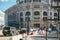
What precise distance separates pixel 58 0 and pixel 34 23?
4386cm

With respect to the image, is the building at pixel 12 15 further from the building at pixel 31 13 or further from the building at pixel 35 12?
the building at pixel 35 12

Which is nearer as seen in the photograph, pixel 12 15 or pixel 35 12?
pixel 35 12

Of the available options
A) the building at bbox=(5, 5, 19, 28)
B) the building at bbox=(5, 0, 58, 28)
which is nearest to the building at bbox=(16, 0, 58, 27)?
the building at bbox=(5, 0, 58, 28)

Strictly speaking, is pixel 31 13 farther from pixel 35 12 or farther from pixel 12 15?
pixel 12 15

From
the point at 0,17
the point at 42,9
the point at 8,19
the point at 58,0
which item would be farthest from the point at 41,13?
the point at 58,0

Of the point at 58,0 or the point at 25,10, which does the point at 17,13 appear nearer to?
the point at 25,10

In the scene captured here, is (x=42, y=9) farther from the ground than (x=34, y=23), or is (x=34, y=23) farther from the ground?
(x=42, y=9)

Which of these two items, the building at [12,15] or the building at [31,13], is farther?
the building at [12,15]

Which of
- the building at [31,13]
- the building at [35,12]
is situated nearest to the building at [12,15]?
the building at [31,13]

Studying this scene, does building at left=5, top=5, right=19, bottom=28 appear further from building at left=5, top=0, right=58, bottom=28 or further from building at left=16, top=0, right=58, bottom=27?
building at left=16, top=0, right=58, bottom=27

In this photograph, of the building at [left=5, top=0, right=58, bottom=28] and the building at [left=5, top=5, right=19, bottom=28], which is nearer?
the building at [left=5, top=0, right=58, bottom=28]

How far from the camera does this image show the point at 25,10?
2008 inches

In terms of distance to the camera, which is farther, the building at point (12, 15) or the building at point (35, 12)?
the building at point (12, 15)

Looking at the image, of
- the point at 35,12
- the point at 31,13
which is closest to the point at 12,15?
the point at 31,13
